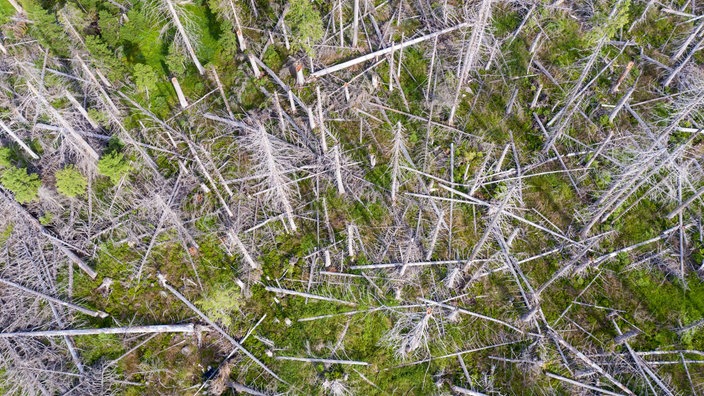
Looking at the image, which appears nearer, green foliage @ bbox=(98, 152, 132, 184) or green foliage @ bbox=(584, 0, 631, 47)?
green foliage @ bbox=(98, 152, 132, 184)

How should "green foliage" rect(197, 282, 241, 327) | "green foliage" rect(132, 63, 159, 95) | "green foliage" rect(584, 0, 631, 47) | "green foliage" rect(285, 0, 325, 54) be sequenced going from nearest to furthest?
"green foliage" rect(197, 282, 241, 327), "green foliage" rect(285, 0, 325, 54), "green foliage" rect(132, 63, 159, 95), "green foliage" rect(584, 0, 631, 47)

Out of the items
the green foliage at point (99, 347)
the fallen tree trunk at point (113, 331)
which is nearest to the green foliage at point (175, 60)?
the fallen tree trunk at point (113, 331)

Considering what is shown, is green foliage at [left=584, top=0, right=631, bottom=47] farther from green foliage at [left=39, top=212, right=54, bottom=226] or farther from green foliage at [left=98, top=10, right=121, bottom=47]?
green foliage at [left=39, top=212, right=54, bottom=226]

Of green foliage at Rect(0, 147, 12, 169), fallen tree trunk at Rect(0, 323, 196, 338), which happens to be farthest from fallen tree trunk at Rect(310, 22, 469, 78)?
green foliage at Rect(0, 147, 12, 169)

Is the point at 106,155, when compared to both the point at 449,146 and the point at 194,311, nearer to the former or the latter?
the point at 194,311

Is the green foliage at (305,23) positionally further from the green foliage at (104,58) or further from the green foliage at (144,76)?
the green foliage at (104,58)

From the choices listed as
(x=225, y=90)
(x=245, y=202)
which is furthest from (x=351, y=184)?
(x=225, y=90)
